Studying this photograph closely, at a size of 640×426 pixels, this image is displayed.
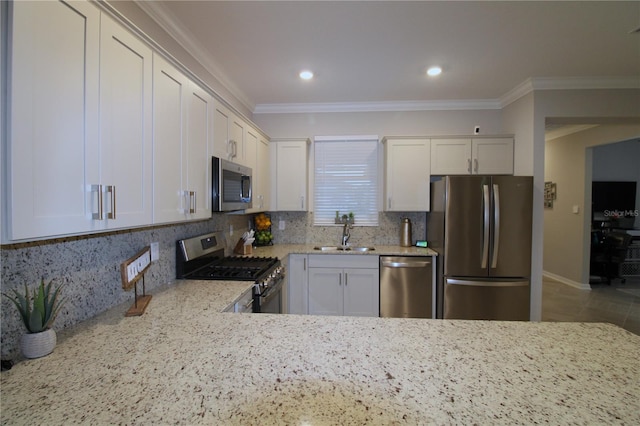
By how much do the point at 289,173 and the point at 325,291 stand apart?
5.02 ft

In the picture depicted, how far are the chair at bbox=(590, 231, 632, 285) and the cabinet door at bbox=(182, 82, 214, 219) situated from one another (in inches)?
274

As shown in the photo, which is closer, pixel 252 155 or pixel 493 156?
pixel 252 155

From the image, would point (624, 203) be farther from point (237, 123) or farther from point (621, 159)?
point (237, 123)

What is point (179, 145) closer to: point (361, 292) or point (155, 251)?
point (155, 251)

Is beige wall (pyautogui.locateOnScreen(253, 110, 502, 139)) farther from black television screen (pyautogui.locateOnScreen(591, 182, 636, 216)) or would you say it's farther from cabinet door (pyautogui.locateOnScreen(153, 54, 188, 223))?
black television screen (pyautogui.locateOnScreen(591, 182, 636, 216))

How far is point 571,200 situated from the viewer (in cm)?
511

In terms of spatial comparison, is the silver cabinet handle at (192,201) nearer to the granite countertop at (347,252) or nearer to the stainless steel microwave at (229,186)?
the stainless steel microwave at (229,186)

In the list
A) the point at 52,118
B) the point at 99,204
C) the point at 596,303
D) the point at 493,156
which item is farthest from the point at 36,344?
the point at 596,303

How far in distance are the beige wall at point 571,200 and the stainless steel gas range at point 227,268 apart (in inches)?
212

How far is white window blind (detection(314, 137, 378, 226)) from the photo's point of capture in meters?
3.83

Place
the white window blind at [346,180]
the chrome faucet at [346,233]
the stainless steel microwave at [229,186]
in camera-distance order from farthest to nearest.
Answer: the white window blind at [346,180] → the chrome faucet at [346,233] → the stainless steel microwave at [229,186]

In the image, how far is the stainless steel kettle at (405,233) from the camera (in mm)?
3596

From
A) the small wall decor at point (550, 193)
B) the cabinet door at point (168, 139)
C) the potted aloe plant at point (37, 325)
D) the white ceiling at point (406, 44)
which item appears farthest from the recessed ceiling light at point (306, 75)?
the small wall decor at point (550, 193)

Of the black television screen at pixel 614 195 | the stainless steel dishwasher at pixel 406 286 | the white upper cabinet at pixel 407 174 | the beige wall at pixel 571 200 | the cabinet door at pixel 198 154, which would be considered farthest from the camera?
the black television screen at pixel 614 195
